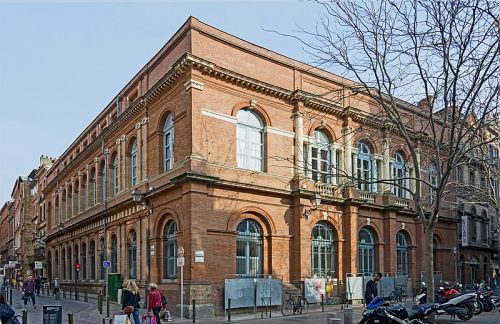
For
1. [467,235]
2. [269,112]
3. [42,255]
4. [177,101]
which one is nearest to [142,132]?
[177,101]

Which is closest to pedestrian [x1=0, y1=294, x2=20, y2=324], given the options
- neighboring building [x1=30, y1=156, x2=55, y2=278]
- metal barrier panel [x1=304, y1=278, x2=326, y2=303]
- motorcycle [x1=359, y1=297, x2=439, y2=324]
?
motorcycle [x1=359, y1=297, x2=439, y2=324]

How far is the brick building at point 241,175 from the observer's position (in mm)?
24234

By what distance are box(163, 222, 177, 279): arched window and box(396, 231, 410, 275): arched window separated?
15805 millimetres

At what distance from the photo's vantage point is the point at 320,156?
29938mm

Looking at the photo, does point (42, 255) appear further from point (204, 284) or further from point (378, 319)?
point (378, 319)

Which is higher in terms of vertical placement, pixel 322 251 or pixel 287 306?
pixel 322 251

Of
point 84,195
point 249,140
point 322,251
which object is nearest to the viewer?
point 249,140

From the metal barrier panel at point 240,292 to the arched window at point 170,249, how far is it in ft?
10.6

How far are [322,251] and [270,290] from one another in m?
5.31

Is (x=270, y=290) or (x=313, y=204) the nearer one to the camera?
(x=270, y=290)

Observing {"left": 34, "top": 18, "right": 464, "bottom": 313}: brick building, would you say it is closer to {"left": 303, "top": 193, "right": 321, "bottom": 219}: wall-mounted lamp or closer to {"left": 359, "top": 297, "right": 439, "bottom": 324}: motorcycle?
{"left": 303, "top": 193, "right": 321, "bottom": 219}: wall-mounted lamp

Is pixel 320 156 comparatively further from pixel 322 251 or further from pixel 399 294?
pixel 399 294

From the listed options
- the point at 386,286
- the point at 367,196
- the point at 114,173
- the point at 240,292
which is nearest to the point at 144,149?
the point at 114,173

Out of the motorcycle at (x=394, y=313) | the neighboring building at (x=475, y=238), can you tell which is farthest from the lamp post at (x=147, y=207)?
the neighboring building at (x=475, y=238)
